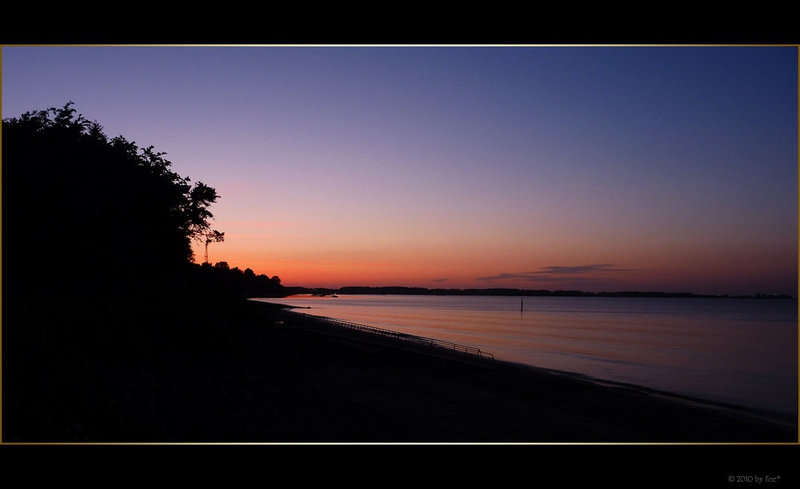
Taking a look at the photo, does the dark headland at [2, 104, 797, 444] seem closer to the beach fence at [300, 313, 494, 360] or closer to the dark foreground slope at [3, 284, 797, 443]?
the dark foreground slope at [3, 284, 797, 443]

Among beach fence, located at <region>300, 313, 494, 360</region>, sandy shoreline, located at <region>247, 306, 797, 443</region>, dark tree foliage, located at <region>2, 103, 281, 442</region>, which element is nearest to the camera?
dark tree foliage, located at <region>2, 103, 281, 442</region>

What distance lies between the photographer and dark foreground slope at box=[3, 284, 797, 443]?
30.0ft

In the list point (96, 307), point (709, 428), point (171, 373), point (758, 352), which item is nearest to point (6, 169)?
point (96, 307)

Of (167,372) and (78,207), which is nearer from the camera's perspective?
(167,372)

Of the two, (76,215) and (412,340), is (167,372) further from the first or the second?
(412,340)

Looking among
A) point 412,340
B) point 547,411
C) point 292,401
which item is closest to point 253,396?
point 292,401

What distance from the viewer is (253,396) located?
14500mm

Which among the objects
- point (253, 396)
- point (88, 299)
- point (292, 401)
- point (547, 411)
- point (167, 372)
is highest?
point (88, 299)

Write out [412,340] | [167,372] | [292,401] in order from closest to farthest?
[167,372], [292,401], [412,340]

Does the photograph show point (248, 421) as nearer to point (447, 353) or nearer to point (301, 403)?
point (301, 403)

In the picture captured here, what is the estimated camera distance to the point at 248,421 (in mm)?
12352

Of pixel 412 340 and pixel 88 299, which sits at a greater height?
pixel 88 299

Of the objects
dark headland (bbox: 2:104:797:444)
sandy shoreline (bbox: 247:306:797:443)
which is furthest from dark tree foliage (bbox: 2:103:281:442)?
sandy shoreline (bbox: 247:306:797:443)

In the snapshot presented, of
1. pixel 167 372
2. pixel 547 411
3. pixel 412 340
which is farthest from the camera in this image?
pixel 412 340
